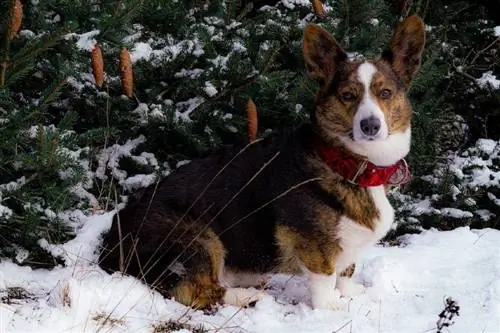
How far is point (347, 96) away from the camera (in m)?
4.01

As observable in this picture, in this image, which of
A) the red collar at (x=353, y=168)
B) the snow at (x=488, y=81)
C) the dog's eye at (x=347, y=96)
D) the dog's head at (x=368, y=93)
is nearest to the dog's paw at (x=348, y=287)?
the red collar at (x=353, y=168)

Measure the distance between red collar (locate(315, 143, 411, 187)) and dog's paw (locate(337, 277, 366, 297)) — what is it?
693mm

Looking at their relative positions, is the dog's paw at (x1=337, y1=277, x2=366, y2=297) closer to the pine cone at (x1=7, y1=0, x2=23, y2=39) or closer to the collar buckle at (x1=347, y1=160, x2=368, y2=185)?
the collar buckle at (x1=347, y1=160, x2=368, y2=185)

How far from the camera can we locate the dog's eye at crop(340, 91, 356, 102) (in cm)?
399

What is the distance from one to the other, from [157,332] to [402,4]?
3.91 meters

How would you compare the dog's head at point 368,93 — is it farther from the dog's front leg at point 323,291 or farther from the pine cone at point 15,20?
the pine cone at point 15,20

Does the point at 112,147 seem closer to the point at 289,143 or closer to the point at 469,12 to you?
the point at 289,143

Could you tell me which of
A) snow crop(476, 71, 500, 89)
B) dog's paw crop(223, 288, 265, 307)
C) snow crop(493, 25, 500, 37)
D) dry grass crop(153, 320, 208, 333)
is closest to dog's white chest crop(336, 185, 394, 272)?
dog's paw crop(223, 288, 265, 307)

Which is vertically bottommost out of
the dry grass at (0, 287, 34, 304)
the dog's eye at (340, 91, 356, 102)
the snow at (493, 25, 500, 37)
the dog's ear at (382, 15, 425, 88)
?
the dry grass at (0, 287, 34, 304)

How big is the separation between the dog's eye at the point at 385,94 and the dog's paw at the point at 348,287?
121 centimetres

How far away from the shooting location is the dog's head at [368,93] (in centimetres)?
387

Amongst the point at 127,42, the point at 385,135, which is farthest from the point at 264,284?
the point at 127,42

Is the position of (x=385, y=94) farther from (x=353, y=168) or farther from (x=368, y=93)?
(x=353, y=168)

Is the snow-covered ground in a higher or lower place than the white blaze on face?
lower
